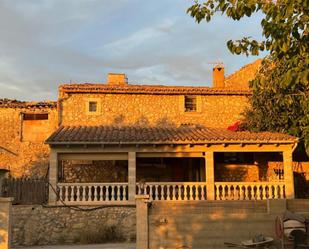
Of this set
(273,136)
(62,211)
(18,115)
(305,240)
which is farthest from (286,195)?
(18,115)

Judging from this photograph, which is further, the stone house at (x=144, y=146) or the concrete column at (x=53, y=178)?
the stone house at (x=144, y=146)

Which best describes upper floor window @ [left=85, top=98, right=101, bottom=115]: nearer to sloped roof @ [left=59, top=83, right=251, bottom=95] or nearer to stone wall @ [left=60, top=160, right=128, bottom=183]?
sloped roof @ [left=59, top=83, right=251, bottom=95]

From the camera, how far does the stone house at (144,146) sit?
1694 cm

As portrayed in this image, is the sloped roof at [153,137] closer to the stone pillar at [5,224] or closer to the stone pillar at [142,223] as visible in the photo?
the stone pillar at [5,224]

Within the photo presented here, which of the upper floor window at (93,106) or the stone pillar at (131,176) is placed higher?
the upper floor window at (93,106)

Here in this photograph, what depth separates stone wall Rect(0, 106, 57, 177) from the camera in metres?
22.0

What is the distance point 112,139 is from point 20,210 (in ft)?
13.9

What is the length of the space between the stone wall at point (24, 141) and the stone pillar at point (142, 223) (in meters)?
10.8

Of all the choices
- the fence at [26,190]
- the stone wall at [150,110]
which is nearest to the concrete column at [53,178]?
the fence at [26,190]

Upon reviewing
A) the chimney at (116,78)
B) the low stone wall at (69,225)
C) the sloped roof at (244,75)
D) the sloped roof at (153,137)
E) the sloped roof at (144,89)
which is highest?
the sloped roof at (244,75)

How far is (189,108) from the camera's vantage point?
22.6 metres

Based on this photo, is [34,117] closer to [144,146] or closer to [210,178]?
[144,146]

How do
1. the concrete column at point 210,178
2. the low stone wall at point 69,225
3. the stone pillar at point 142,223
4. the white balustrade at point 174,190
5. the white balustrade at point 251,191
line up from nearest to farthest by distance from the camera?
the stone pillar at point 142,223 < the low stone wall at point 69,225 < the white balustrade at point 174,190 < the concrete column at point 210,178 < the white balustrade at point 251,191

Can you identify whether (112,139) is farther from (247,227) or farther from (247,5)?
(247,5)
